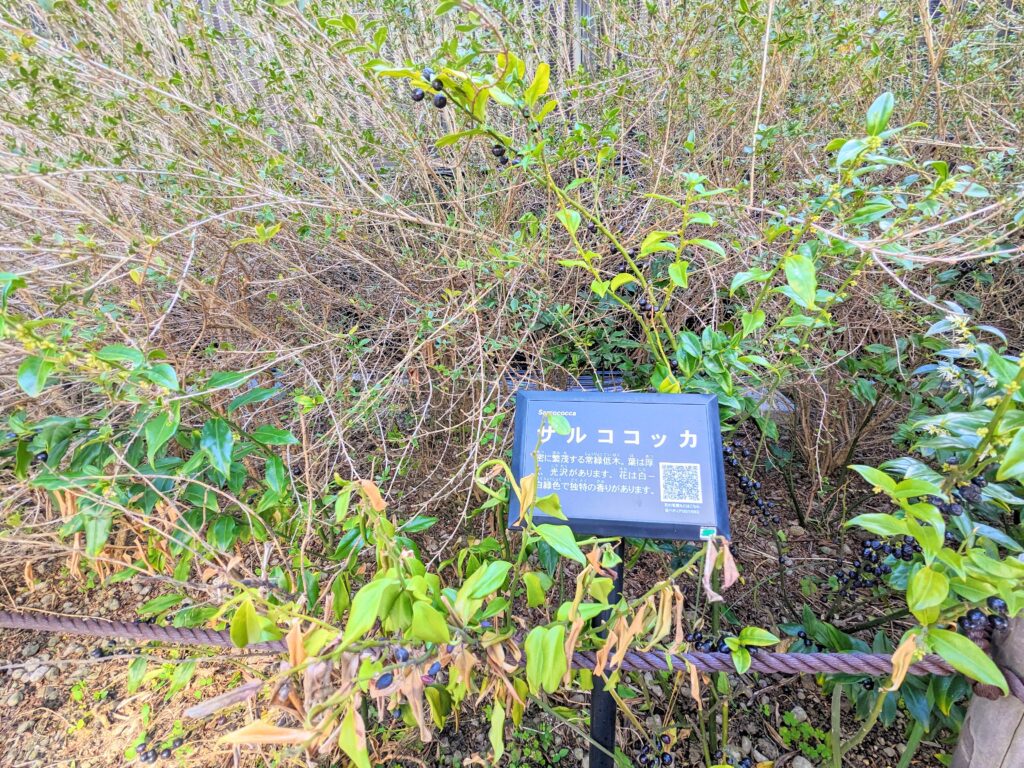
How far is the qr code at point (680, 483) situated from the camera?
95cm

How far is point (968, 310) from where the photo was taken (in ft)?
6.27

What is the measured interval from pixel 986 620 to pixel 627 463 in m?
0.64

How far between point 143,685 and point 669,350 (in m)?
2.26

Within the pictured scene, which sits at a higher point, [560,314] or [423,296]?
[423,296]

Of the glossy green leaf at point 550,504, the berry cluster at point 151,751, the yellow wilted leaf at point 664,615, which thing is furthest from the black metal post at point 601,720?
the berry cluster at point 151,751

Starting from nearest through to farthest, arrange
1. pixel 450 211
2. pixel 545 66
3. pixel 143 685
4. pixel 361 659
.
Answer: pixel 361 659, pixel 545 66, pixel 143 685, pixel 450 211

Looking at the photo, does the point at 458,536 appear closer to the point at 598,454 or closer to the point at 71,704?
the point at 598,454

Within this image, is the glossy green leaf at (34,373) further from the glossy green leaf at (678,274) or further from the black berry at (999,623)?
the black berry at (999,623)

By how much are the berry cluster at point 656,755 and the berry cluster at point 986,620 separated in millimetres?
803

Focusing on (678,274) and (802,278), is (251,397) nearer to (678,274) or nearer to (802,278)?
(678,274)

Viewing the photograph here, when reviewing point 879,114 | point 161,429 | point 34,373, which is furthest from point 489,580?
point 879,114

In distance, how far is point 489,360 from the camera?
1.79 m

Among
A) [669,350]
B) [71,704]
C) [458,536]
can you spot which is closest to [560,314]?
[669,350]

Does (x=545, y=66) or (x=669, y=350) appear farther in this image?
(x=669, y=350)
